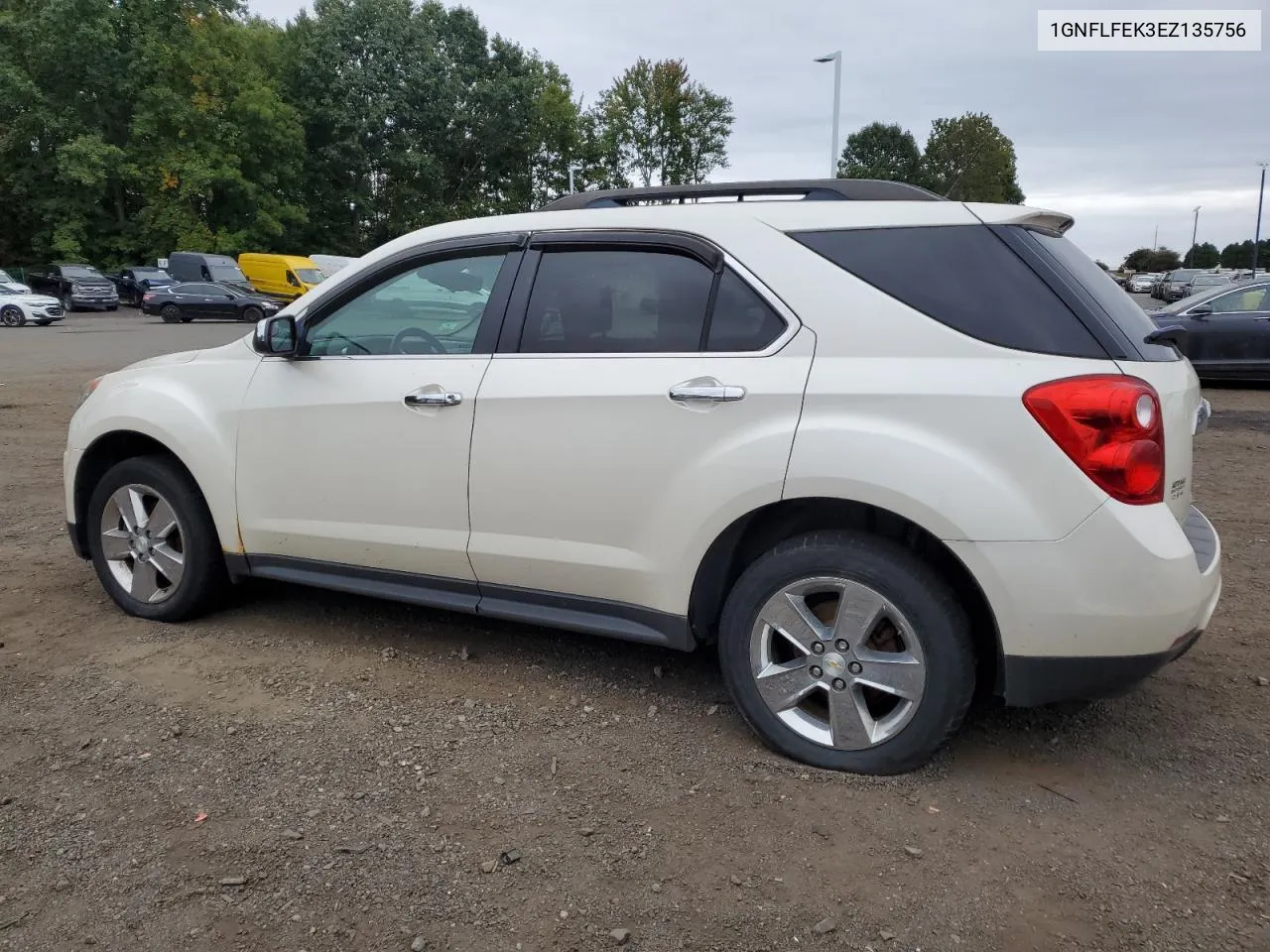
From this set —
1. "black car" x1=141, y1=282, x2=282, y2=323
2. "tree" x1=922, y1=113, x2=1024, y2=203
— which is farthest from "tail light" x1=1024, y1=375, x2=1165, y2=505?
"tree" x1=922, y1=113, x2=1024, y2=203

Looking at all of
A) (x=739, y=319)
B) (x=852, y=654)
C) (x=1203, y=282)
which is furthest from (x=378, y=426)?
(x=1203, y=282)

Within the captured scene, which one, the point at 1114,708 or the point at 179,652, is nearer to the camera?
the point at 1114,708

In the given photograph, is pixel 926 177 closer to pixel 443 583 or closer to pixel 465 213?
pixel 465 213

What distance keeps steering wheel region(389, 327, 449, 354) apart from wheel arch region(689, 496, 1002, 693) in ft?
4.41

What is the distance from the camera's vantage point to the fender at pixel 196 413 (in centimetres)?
405

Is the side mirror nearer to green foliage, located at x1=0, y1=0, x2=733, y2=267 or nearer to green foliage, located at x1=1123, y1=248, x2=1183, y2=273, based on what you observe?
green foliage, located at x1=0, y1=0, x2=733, y2=267

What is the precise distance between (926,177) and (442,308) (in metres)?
75.6

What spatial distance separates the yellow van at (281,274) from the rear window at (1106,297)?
102ft

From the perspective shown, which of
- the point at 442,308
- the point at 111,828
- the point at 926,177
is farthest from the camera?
the point at 926,177

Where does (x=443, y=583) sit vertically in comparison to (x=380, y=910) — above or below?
above

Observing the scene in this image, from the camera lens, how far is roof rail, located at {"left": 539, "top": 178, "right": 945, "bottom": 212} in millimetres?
3273

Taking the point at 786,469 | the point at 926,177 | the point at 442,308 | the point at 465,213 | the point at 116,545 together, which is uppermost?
the point at 926,177

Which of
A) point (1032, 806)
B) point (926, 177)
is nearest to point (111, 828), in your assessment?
point (1032, 806)

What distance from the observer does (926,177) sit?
7288 cm
